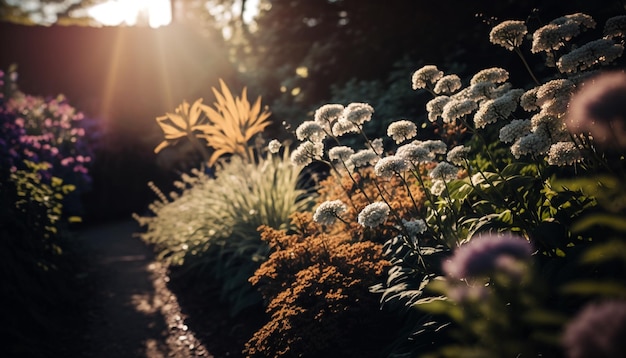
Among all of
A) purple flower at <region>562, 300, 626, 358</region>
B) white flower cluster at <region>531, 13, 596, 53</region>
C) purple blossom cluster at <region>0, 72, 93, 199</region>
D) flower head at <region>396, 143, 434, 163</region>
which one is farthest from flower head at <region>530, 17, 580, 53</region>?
purple blossom cluster at <region>0, 72, 93, 199</region>

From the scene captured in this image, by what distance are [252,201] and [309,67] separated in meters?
5.29

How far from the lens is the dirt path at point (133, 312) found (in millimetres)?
4961

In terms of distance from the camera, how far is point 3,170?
565 centimetres

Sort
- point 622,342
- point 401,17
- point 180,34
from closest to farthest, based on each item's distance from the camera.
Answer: point 622,342
point 401,17
point 180,34

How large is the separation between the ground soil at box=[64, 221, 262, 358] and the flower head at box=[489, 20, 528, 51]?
3.07 metres

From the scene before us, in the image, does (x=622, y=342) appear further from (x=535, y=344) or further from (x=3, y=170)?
(x=3, y=170)

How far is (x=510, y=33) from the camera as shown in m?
3.39

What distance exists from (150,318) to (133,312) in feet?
1.13

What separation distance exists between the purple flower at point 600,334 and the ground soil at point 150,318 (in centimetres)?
370

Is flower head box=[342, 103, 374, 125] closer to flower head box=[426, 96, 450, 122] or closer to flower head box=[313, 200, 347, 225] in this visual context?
flower head box=[426, 96, 450, 122]

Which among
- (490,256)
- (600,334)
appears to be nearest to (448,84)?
(490,256)

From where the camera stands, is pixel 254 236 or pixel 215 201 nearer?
pixel 254 236

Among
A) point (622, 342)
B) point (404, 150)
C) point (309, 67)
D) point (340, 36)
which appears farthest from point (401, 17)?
point (622, 342)

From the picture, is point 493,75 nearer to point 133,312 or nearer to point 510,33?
point 510,33
